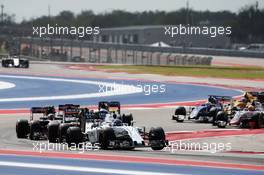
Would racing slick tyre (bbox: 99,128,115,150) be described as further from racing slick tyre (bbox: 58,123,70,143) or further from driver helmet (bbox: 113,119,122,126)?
racing slick tyre (bbox: 58,123,70,143)

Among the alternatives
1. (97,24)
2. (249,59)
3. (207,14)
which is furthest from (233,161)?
(207,14)

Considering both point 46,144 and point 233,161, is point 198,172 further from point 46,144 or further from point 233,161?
point 46,144

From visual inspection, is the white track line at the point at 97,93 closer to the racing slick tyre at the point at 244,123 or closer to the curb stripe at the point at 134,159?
the racing slick tyre at the point at 244,123

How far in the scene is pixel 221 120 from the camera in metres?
27.0

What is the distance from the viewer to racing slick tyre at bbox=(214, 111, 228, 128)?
26969 millimetres

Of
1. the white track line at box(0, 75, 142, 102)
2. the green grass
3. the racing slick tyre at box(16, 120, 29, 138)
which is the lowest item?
the green grass

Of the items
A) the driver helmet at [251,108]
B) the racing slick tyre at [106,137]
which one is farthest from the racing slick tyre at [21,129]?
the driver helmet at [251,108]

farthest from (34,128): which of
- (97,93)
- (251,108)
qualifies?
(97,93)

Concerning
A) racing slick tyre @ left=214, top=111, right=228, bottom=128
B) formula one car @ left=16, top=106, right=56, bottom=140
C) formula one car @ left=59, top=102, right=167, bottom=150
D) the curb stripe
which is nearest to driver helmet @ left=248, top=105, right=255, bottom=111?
racing slick tyre @ left=214, top=111, right=228, bottom=128

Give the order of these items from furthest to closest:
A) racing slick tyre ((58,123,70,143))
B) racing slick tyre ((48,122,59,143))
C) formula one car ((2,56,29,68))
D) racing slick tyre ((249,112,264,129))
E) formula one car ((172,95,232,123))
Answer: formula one car ((2,56,29,68)), formula one car ((172,95,232,123)), racing slick tyre ((249,112,264,129)), racing slick tyre ((48,122,59,143)), racing slick tyre ((58,123,70,143))

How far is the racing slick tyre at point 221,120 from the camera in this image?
88.5 ft

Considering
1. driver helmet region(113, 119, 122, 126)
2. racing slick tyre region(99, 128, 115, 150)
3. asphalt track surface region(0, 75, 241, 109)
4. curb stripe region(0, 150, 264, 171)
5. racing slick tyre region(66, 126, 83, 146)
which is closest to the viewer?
curb stripe region(0, 150, 264, 171)

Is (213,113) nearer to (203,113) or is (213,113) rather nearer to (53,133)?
(203,113)

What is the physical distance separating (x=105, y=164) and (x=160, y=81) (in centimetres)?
4297
